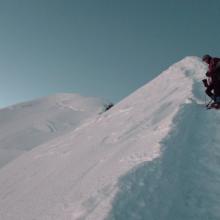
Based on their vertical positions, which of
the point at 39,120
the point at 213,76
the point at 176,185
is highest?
the point at 213,76

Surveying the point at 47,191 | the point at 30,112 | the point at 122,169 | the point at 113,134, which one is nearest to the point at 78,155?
the point at 113,134

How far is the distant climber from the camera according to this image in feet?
31.0

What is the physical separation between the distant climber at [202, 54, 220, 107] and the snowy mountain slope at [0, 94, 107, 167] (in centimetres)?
1065

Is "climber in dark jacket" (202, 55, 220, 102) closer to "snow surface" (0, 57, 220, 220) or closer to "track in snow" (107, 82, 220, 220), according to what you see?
"snow surface" (0, 57, 220, 220)

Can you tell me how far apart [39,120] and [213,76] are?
795 inches

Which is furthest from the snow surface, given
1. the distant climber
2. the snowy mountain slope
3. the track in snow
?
the snowy mountain slope

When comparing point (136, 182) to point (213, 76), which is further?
point (213, 76)

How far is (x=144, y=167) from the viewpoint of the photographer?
466cm

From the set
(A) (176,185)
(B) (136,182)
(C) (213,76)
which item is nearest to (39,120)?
(C) (213,76)

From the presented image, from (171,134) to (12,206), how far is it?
3.20 meters

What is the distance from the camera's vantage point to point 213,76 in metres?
9.65

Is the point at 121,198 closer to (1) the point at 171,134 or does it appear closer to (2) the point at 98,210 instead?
(2) the point at 98,210

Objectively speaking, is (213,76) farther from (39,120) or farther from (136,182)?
(39,120)

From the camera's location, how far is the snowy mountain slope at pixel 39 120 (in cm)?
2100
